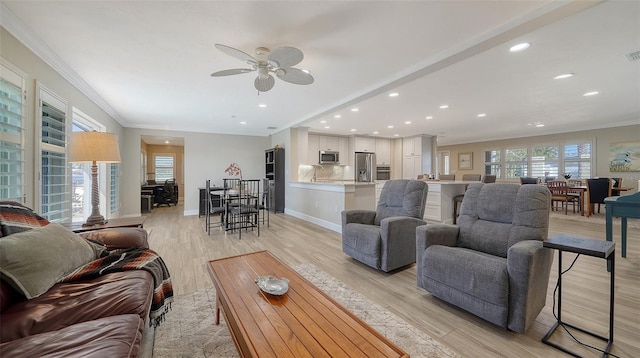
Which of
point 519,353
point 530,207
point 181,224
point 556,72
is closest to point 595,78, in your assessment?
point 556,72

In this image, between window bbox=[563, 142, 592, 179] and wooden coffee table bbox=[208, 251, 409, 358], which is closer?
wooden coffee table bbox=[208, 251, 409, 358]

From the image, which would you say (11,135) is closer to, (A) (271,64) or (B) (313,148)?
(A) (271,64)

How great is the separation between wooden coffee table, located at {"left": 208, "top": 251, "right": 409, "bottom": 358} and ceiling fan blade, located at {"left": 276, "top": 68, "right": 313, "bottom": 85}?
2.02 m

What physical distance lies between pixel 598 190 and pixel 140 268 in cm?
907

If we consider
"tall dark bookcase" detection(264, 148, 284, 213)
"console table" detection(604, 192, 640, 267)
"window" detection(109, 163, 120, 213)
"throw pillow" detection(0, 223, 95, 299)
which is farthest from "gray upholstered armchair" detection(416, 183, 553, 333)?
"window" detection(109, 163, 120, 213)

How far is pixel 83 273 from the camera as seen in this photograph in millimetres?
1578

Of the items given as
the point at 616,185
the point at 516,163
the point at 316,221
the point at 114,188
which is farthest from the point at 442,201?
the point at 114,188

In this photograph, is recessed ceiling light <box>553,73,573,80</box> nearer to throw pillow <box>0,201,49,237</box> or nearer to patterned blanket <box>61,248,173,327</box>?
patterned blanket <box>61,248,173,327</box>

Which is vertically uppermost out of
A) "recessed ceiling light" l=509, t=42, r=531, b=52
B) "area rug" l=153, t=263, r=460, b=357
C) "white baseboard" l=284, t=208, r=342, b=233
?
"recessed ceiling light" l=509, t=42, r=531, b=52

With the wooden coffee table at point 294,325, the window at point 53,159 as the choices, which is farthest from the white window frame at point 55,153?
the wooden coffee table at point 294,325

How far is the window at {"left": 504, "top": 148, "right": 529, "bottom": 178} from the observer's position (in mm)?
8703

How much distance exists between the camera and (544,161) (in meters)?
8.22

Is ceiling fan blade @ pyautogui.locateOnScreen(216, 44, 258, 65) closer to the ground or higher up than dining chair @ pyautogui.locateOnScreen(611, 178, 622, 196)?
higher up

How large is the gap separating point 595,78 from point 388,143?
5.79 m
